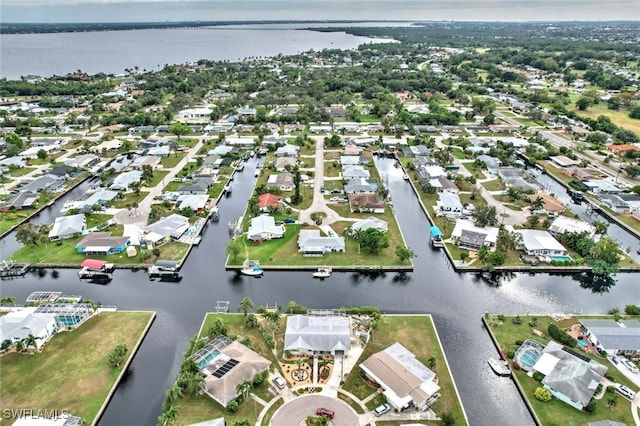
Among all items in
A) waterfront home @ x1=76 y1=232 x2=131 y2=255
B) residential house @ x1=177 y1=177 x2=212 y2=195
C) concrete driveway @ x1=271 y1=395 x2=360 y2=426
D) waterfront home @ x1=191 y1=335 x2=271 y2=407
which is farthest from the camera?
residential house @ x1=177 y1=177 x2=212 y2=195

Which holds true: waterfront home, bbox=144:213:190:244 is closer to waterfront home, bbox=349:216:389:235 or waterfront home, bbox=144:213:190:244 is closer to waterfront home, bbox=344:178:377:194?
waterfront home, bbox=349:216:389:235

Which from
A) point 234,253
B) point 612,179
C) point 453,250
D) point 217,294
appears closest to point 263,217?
point 234,253

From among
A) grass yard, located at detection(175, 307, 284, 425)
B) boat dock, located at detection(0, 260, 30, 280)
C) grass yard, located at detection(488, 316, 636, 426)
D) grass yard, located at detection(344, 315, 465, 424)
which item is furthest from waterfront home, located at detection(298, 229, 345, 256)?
boat dock, located at detection(0, 260, 30, 280)

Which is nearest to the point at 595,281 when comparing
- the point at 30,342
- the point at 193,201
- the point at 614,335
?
the point at 614,335

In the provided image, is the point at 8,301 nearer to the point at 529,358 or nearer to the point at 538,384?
the point at 529,358

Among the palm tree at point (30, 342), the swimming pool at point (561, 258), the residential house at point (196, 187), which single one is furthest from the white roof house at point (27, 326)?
the swimming pool at point (561, 258)

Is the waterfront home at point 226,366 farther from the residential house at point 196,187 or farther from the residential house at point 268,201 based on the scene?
the residential house at point 196,187
